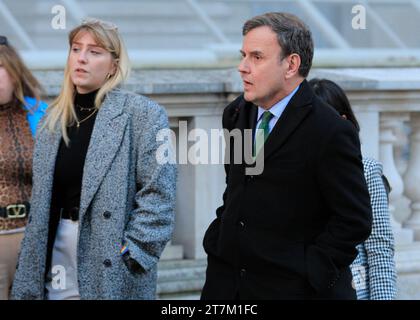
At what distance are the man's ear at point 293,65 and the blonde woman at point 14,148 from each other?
4.84 feet

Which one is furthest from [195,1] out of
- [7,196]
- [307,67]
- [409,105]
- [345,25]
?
[307,67]

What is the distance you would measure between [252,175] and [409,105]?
2139 millimetres

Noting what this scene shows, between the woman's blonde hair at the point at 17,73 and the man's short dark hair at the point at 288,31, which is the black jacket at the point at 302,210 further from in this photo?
the woman's blonde hair at the point at 17,73

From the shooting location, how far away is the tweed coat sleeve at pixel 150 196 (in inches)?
160

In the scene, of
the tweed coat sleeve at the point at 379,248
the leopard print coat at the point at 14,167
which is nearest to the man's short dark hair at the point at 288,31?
the tweed coat sleeve at the point at 379,248

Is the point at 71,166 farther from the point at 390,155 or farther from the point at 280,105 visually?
the point at 390,155

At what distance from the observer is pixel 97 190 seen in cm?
405

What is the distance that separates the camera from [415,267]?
5.46m

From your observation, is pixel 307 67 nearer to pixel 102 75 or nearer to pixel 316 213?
pixel 316 213

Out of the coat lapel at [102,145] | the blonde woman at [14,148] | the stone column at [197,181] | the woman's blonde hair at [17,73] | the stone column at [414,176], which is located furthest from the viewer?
the stone column at [414,176]

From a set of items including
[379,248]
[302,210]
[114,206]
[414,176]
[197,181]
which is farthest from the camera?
[414,176]

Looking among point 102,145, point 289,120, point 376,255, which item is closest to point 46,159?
point 102,145

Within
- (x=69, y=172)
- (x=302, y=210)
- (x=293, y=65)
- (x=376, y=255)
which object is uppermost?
(x=293, y=65)

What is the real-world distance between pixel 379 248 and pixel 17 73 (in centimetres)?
183
